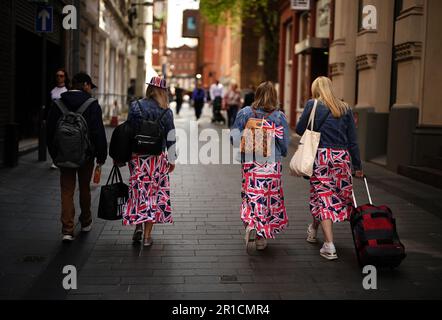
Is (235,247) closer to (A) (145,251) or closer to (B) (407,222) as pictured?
(A) (145,251)

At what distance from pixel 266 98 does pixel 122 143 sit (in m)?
1.46

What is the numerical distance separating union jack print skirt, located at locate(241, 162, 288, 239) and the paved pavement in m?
0.29

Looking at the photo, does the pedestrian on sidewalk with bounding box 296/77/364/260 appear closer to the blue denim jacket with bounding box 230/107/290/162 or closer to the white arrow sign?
the blue denim jacket with bounding box 230/107/290/162

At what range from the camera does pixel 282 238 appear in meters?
7.16

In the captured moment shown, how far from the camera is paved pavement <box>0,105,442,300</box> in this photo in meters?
5.18

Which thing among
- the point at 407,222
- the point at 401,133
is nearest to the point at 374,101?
the point at 401,133

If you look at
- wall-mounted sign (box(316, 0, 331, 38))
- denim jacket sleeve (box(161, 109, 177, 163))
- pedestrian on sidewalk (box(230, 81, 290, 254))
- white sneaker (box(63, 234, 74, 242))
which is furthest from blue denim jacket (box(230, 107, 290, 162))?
wall-mounted sign (box(316, 0, 331, 38))

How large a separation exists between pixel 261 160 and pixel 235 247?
95 cm

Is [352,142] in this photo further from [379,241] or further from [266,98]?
[379,241]

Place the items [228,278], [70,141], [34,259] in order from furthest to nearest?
1. [70,141]
2. [34,259]
3. [228,278]

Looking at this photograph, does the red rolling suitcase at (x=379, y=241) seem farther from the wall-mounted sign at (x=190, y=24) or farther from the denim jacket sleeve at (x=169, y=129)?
the wall-mounted sign at (x=190, y=24)

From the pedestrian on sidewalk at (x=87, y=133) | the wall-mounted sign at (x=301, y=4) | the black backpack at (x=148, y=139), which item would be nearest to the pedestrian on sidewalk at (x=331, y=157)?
the black backpack at (x=148, y=139)

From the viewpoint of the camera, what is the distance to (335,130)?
6.34 m

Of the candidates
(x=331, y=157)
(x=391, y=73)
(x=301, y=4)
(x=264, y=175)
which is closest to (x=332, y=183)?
(x=331, y=157)
